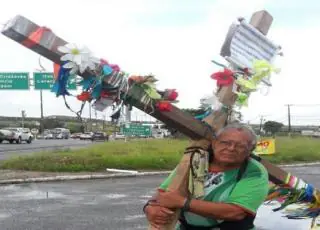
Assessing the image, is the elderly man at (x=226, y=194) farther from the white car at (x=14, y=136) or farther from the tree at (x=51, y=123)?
the tree at (x=51, y=123)

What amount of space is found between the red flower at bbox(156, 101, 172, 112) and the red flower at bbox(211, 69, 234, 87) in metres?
0.29

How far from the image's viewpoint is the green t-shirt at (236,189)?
256 centimetres

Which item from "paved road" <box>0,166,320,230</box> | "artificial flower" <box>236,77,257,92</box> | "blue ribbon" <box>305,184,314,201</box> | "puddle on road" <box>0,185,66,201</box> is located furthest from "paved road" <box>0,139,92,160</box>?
"artificial flower" <box>236,77,257,92</box>

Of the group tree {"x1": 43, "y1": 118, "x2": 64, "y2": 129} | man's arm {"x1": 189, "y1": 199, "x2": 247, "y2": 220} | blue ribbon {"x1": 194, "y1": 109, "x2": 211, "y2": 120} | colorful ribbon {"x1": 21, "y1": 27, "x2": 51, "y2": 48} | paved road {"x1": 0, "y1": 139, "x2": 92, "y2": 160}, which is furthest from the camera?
tree {"x1": 43, "y1": 118, "x2": 64, "y2": 129}

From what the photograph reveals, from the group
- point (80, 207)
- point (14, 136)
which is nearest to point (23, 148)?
point (14, 136)

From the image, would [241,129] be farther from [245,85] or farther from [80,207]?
[80,207]

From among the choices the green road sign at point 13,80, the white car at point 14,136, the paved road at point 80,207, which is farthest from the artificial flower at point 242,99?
the white car at point 14,136

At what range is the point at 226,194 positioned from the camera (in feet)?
8.55

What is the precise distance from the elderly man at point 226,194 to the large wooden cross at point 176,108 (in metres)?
0.08

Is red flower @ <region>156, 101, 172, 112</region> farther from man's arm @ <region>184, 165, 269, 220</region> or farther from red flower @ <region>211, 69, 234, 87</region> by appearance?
man's arm @ <region>184, 165, 269, 220</region>

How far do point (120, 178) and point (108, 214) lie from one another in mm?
6900

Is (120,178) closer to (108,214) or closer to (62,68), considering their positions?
(108,214)

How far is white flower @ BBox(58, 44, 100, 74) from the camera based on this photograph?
8.00 feet

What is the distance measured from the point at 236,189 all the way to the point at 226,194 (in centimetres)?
6
